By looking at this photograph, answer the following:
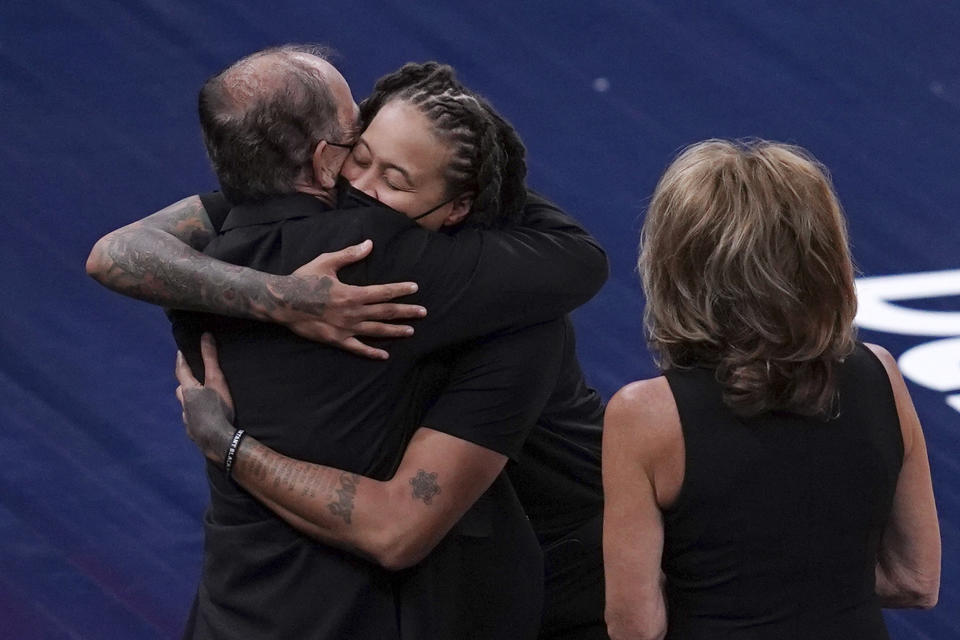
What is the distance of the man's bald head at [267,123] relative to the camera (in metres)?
1.76

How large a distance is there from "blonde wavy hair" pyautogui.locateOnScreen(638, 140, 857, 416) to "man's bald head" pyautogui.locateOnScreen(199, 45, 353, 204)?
1.52 feet

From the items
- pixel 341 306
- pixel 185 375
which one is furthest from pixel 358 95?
pixel 341 306

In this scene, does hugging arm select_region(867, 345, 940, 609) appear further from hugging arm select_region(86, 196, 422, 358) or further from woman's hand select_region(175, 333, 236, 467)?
woman's hand select_region(175, 333, 236, 467)

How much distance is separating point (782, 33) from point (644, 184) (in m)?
0.57

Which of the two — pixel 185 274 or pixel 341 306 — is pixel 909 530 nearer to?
pixel 341 306

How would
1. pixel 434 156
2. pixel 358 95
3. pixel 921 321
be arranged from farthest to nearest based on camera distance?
pixel 358 95, pixel 921 321, pixel 434 156

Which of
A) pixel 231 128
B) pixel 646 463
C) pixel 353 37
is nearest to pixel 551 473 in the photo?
pixel 646 463

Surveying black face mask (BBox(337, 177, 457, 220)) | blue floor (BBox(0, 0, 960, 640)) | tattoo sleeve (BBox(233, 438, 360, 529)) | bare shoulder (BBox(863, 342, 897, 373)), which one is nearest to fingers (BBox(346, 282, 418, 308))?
black face mask (BBox(337, 177, 457, 220))

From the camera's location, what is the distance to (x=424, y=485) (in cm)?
171

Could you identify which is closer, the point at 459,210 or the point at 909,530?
the point at 909,530

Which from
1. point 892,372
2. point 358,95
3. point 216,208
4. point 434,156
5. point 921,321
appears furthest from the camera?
point 358,95

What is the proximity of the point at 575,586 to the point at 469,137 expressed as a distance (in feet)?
2.35

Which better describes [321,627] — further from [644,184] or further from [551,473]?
[644,184]

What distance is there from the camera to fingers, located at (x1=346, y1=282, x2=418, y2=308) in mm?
1681
